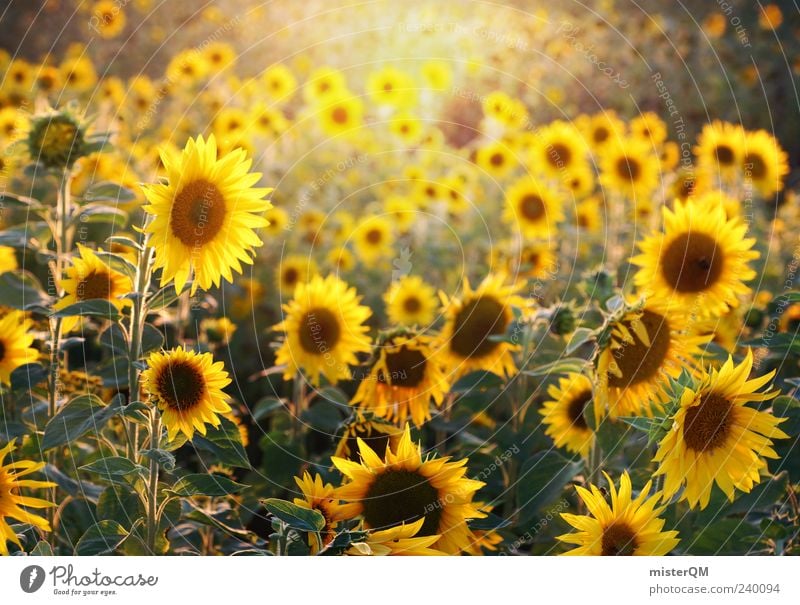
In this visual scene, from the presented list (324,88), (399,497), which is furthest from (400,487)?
(324,88)

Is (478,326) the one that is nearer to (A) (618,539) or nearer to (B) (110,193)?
(A) (618,539)

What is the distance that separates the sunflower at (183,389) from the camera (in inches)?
51.1

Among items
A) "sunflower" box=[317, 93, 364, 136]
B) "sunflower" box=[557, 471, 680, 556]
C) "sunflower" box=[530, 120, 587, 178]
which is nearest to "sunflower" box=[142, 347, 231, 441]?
"sunflower" box=[557, 471, 680, 556]

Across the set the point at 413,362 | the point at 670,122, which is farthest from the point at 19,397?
the point at 670,122

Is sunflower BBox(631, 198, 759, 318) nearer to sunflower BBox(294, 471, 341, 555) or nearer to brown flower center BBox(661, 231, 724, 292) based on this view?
brown flower center BBox(661, 231, 724, 292)

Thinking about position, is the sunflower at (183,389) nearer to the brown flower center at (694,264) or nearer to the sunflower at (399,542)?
the sunflower at (399,542)

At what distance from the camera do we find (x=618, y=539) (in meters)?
1.39

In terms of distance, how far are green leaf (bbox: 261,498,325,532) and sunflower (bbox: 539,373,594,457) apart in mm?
592

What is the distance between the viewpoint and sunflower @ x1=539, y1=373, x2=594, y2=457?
1.67 meters

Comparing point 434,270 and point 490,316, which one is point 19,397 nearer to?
point 490,316

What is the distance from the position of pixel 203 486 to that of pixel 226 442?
0.08m
